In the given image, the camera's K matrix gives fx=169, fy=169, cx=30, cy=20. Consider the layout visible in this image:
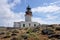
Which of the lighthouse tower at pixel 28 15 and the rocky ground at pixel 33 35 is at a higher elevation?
the lighthouse tower at pixel 28 15

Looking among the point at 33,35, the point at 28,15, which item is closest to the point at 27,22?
the point at 28,15

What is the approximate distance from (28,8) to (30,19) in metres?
5.17

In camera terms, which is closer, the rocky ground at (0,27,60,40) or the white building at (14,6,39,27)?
the rocky ground at (0,27,60,40)

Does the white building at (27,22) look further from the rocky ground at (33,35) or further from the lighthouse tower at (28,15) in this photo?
the rocky ground at (33,35)

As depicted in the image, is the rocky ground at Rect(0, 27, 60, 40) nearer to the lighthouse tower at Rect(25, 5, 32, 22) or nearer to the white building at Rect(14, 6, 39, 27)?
the white building at Rect(14, 6, 39, 27)

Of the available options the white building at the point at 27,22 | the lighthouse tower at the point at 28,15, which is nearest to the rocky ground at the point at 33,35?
the white building at the point at 27,22

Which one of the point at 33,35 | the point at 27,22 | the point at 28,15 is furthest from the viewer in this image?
the point at 28,15

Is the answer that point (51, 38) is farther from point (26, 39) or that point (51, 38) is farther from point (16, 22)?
point (16, 22)

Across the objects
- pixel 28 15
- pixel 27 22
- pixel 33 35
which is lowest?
pixel 33 35

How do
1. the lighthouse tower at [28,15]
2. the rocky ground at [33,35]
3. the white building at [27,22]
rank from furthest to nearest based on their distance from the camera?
1. the lighthouse tower at [28,15]
2. the white building at [27,22]
3. the rocky ground at [33,35]

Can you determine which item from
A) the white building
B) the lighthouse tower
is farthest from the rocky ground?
the lighthouse tower

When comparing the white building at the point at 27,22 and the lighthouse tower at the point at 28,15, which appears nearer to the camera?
the white building at the point at 27,22

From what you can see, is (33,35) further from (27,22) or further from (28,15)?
(28,15)

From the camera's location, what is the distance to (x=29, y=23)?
68312mm
